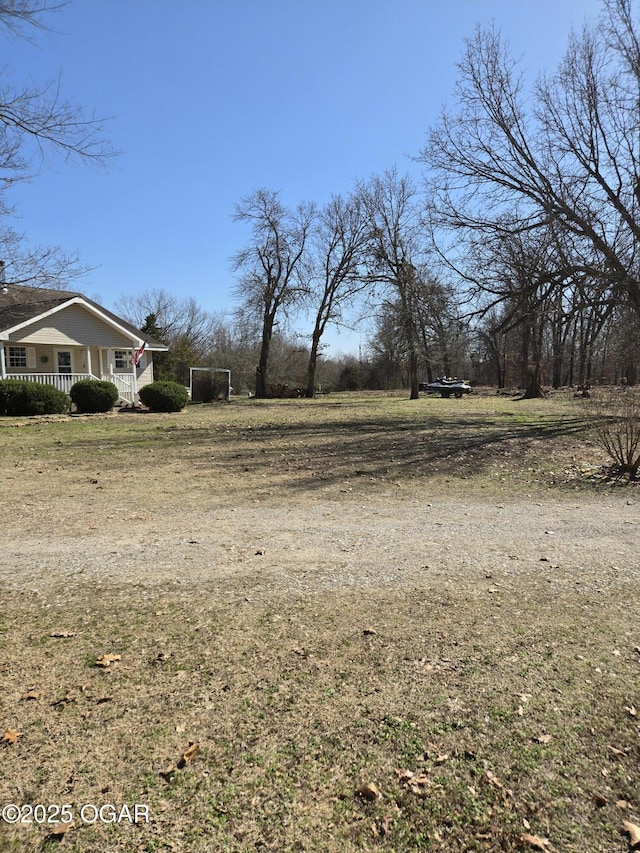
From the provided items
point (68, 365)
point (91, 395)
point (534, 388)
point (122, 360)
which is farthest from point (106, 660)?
point (534, 388)

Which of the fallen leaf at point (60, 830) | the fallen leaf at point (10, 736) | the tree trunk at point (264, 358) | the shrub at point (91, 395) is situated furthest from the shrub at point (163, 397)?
the fallen leaf at point (60, 830)

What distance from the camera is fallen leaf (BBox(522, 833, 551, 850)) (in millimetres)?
1954

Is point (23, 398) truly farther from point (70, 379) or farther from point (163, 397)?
point (70, 379)

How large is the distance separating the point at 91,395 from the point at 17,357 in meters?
7.22

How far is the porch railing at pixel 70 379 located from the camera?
2077 centimetres

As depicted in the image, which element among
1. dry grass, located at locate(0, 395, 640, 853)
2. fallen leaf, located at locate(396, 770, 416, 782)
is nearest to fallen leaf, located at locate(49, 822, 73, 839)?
dry grass, located at locate(0, 395, 640, 853)

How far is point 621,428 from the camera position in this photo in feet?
29.4

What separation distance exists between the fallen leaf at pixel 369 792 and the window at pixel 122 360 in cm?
2783

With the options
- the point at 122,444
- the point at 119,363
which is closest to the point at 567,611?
the point at 122,444

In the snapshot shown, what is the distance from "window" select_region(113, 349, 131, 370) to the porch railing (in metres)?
3.26

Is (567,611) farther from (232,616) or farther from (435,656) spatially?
(232,616)

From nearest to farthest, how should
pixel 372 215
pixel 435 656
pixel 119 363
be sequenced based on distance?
pixel 435 656
pixel 119 363
pixel 372 215

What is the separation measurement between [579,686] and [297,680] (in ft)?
5.08

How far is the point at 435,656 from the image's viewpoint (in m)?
3.18
